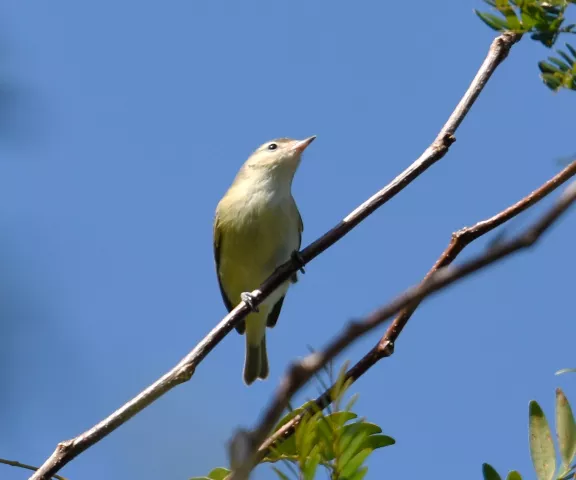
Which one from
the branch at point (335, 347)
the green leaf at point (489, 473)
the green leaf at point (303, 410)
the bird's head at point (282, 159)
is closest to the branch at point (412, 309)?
the green leaf at point (303, 410)

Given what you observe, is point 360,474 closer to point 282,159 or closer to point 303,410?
point 303,410

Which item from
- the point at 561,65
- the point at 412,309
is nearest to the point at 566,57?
the point at 561,65

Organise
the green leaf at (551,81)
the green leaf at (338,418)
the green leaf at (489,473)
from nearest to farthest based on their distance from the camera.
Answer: the green leaf at (338,418)
the green leaf at (489,473)
the green leaf at (551,81)

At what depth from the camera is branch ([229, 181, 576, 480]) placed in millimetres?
660

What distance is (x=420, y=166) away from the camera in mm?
2398

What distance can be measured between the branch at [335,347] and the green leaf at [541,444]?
37.9 inches

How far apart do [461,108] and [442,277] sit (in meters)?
1.77

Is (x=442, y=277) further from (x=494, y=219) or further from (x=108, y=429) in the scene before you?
(x=108, y=429)

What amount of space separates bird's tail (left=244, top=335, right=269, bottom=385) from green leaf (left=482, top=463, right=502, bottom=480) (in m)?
6.26

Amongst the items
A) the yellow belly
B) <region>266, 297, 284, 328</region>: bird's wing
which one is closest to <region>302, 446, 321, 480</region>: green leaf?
the yellow belly

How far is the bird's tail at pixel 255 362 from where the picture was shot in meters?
7.70

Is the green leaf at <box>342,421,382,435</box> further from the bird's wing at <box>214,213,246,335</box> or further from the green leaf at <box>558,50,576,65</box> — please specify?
the bird's wing at <box>214,213,246,335</box>

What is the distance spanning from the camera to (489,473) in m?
1.51

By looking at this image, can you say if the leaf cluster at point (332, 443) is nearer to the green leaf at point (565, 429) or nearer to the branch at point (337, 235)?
the green leaf at point (565, 429)
